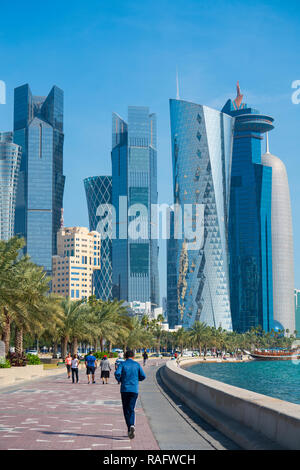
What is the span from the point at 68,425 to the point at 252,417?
4.88 metres

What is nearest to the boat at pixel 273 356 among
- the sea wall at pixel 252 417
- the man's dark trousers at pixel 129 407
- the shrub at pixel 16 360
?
the shrub at pixel 16 360

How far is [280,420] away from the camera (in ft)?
32.7

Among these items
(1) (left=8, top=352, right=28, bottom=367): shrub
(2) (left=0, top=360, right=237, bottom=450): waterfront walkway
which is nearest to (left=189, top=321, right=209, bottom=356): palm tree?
(1) (left=8, top=352, right=28, bottom=367): shrub

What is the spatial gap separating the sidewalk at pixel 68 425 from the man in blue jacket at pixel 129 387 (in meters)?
0.36

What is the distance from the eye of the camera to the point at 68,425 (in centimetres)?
1466

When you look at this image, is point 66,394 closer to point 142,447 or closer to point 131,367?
point 131,367

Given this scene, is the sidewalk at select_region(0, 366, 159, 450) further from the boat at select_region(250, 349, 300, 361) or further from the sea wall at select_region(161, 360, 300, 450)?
the boat at select_region(250, 349, 300, 361)

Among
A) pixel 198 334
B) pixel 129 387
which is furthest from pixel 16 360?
pixel 198 334

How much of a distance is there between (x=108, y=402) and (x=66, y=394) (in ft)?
14.4

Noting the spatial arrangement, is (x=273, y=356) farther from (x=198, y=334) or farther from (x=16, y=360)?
(x=16, y=360)

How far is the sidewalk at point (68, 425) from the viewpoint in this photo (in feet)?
38.1

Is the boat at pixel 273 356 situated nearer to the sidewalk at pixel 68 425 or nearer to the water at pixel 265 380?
the water at pixel 265 380
